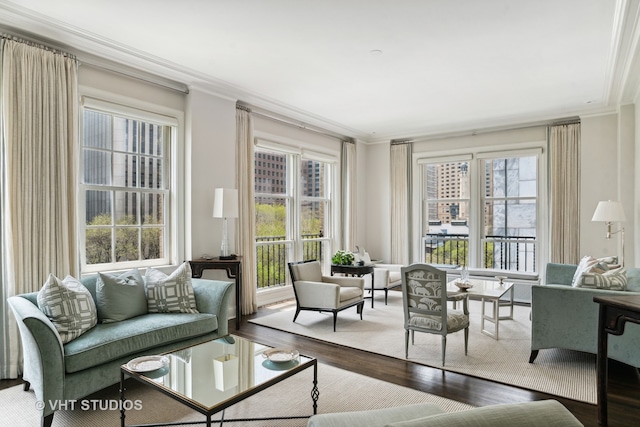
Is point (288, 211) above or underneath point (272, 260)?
above

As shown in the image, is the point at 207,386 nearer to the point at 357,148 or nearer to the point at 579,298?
the point at 579,298

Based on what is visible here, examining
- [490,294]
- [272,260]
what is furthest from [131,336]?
[490,294]

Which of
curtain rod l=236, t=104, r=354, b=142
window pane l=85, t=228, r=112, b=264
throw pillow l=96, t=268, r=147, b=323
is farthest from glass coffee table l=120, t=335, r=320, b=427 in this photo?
curtain rod l=236, t=104, r=354, b=142

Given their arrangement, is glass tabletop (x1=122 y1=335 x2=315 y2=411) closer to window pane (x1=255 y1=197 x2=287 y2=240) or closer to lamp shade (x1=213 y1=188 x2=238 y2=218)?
lamp shade (x1=213 y1=188 x2=238 y2=218)

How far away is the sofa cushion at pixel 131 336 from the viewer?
260 cm

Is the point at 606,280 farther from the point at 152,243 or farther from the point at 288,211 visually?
the point at 152,243

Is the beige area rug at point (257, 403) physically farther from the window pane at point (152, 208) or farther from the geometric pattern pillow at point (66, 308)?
the window pane at point (152, 208)

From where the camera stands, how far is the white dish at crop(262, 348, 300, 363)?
249 centimetres

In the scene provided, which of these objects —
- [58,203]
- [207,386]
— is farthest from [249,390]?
[58,203]

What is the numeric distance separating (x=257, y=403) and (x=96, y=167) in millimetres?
2890

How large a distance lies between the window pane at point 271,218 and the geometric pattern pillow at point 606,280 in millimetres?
4076

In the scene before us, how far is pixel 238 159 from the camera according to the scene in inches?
209

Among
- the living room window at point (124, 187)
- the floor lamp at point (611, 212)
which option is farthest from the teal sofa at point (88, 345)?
the floor lamp at point (611, 212)

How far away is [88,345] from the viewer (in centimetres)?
265
